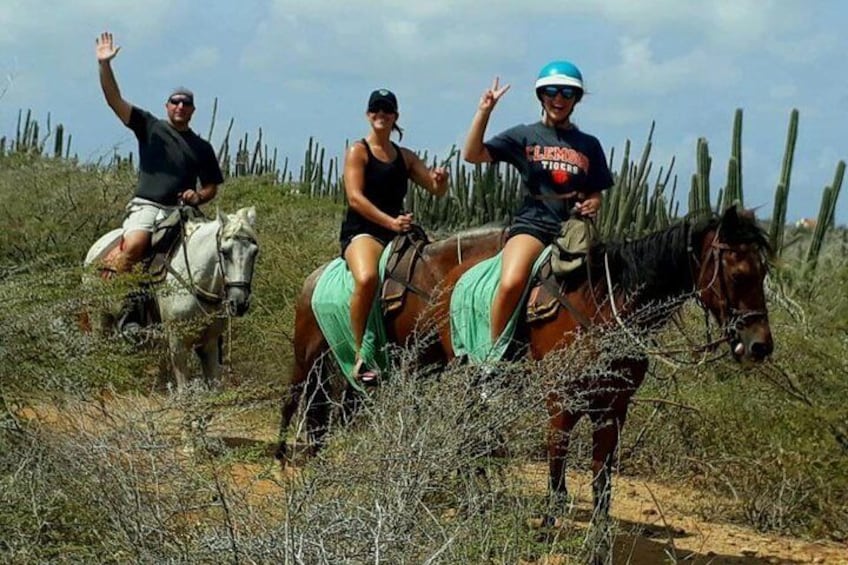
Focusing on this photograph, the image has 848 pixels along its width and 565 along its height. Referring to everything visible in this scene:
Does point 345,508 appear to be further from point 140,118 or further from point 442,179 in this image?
point 140,118

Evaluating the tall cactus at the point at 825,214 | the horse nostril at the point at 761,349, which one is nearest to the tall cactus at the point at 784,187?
the tall cactus at the point at 825,214

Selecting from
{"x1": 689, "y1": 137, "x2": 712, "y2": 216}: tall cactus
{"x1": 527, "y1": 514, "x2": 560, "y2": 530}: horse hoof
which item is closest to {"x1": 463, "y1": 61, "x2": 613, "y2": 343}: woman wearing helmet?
{"x1": 527, "y1": 514, "x2": 560, "y2": 530}: horse hoof

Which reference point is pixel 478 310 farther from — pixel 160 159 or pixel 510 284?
pixel 160 159

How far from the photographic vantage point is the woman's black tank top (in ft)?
27.5

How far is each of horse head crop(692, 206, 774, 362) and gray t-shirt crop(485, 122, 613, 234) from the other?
3.13 feet

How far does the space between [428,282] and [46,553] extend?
3738 mm

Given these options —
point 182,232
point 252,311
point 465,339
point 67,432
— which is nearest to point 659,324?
point 465,339

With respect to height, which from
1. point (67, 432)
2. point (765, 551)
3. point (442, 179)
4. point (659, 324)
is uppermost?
Answer: point (442, 179)

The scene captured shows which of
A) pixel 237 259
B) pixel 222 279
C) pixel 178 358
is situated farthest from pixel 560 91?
pixel 178 358

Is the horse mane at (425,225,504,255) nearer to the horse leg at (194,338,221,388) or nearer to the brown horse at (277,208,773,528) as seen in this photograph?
the brown horse at (277,208,773,528)

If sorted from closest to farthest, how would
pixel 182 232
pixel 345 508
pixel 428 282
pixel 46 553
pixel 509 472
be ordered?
1. pixel 345 508
2. pixel 46 553
3. pixel 509 472
4. pixel 428 282
5. pixel 182 232

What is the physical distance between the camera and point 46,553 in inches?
194

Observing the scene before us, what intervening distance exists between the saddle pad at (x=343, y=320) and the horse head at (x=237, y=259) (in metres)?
1.08

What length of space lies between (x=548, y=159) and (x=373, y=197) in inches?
49.3
